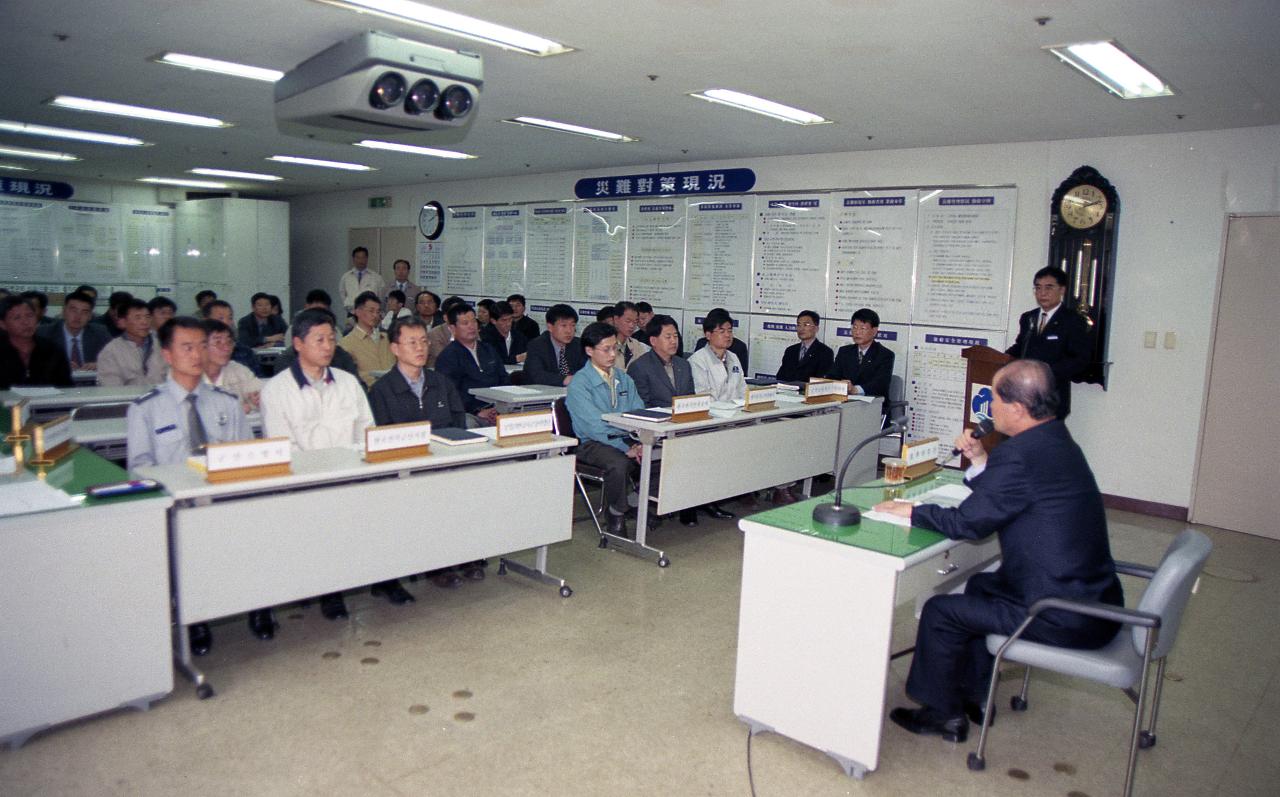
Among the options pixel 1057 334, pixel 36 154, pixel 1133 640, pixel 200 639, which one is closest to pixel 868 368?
pixel 1057 334

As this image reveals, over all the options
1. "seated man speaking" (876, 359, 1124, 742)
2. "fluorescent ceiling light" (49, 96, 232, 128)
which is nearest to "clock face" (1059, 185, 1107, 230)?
"seated man speaking" (876, 359, 1124, 742)

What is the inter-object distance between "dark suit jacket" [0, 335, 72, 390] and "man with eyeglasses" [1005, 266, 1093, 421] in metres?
6.30

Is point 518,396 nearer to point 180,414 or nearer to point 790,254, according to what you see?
point 180,414

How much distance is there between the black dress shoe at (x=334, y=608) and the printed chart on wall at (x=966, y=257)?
196 inches

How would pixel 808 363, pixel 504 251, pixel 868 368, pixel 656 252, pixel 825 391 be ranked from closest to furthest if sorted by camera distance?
pixel 825 391
pixel 868 368
pixel 808 363
pixel 656 252
pixel 504 251

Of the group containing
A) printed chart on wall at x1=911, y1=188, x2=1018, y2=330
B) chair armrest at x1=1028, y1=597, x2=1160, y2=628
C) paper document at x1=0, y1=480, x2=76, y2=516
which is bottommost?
chair armrest at x1=1028, y1=597, x2=1160, y2=628

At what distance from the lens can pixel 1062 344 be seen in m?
5.91

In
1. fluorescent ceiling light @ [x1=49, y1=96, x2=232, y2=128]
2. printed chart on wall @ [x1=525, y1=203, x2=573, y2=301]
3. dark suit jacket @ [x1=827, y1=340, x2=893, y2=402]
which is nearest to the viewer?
fluorescent ceiling light @ [x1=49, y1=96, x2=232, y2=128]

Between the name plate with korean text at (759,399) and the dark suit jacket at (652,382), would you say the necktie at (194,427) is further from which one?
the name plate with korean text at (759,399)

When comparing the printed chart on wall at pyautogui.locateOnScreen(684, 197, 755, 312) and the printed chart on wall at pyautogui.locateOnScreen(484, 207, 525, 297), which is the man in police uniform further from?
the printed chart on wall at pyautogui.locateOnScreen(484, 207, 525, 297)

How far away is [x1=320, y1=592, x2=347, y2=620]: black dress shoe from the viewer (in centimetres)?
378

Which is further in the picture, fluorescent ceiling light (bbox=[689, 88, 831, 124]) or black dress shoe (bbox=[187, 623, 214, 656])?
fluorescent ceiling light (bbox=[689, 88, 831, 124])

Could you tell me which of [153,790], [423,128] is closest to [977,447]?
[153,790]

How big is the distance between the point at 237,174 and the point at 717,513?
820 cm
